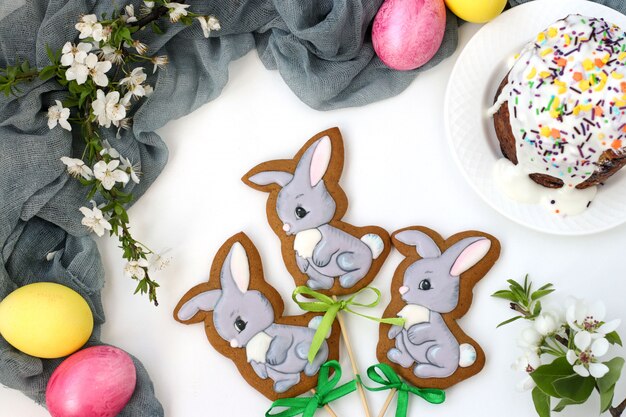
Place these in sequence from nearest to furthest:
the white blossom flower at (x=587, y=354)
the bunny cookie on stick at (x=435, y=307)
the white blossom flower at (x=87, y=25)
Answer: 1. the white blossom flower at (x=587, y=354)
2. the white blossom flower at (x=87, y=25)
3. the bunny cookie on stick at (x=435, y=307)

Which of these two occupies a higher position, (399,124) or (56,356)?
(399,124)

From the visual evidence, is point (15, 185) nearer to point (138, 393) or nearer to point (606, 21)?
point (138, 393)

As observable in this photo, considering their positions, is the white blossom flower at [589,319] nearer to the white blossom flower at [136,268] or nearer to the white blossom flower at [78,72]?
the white blossom flower at [136,268]

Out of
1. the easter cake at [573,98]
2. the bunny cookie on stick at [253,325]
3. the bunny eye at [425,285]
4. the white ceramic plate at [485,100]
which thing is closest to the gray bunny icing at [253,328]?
the bunny cookie on stick at [253,325]

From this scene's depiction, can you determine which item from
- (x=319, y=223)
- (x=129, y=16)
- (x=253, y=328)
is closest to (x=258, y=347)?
(x=253, y=328)

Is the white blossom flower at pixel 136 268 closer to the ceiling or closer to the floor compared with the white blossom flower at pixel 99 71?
closer to the floor

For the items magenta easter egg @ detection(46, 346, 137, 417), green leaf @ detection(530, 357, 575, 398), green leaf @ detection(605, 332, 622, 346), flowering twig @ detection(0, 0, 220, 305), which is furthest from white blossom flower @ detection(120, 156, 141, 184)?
green leaf @ detection(605, 332, 622, 346)

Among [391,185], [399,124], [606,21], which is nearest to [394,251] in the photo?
[391,185]

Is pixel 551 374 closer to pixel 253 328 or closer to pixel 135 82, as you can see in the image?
pixel 253 328
